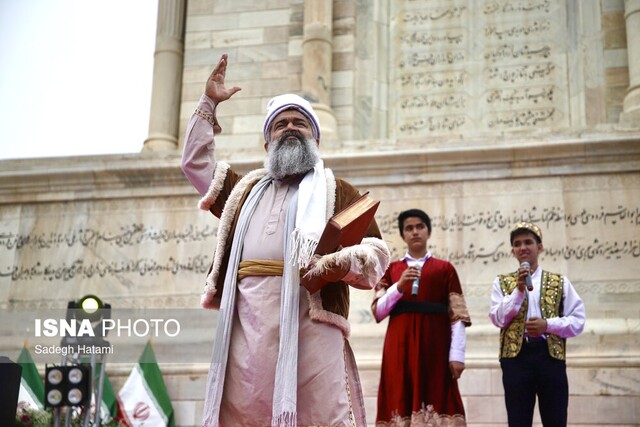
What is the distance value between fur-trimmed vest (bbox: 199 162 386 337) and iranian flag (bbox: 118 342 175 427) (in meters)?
3.73

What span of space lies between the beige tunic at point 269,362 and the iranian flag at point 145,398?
3998 millimetres

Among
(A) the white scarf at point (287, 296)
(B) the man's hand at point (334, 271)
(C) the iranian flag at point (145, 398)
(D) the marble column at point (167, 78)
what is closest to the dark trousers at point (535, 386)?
(A) the white scarf at point (287, 296)

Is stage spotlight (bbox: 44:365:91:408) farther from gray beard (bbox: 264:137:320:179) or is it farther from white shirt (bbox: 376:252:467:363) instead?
white shirt (bbox: 376:252:467:363)

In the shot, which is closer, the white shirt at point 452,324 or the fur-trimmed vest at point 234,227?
the fur-trimmed vest at point 234,227

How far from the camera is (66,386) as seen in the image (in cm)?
480

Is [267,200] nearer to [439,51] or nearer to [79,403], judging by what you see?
[79,403]

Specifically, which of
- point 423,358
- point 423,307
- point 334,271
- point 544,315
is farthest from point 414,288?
point 334,271

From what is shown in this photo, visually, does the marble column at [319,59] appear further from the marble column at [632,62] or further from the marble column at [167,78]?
the marble column at [632,62]

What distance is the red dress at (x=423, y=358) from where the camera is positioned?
247 inches

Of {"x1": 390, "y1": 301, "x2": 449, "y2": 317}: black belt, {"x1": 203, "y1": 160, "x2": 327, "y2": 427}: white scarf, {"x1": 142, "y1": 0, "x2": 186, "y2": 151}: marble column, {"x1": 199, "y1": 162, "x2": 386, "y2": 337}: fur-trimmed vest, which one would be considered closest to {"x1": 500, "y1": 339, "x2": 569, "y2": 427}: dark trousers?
{"x1": 390, "y1": 301, "x2": 449, "y2": 317}: black belt

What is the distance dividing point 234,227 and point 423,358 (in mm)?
2373

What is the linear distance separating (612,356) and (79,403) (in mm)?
4687

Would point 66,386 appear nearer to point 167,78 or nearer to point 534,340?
point 534,340
